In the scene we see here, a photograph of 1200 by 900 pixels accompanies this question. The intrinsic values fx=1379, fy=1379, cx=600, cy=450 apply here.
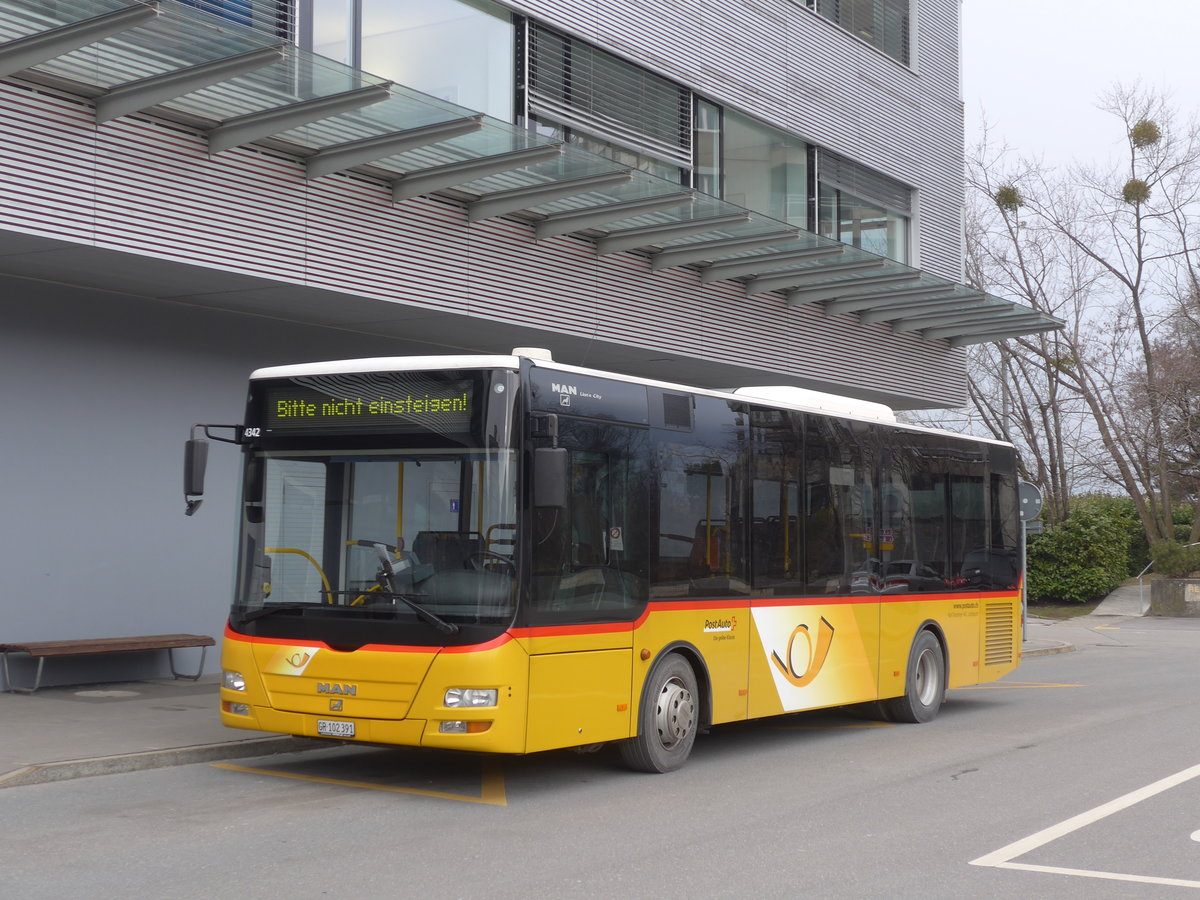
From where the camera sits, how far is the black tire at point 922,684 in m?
13.5

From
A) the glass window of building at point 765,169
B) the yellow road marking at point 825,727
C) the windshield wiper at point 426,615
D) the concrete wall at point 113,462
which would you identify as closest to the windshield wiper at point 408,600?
the windshield wiper at point 426,615

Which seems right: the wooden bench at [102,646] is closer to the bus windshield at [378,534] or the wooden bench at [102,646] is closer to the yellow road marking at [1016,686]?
the bus windshield at [378,534]

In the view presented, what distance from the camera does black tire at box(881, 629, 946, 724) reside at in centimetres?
1354

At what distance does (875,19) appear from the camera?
24078mm

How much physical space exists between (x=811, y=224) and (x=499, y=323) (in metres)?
8.13

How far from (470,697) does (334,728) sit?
1017mm

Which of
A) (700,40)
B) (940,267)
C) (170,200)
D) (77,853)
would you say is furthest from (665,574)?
(940,267)

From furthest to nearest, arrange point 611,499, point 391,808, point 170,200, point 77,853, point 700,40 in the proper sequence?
point 700,40, point 170,200, point 611,499, point 391,808, point 77,853

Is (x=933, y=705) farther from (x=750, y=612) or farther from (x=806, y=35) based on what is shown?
(x=806, y=35)

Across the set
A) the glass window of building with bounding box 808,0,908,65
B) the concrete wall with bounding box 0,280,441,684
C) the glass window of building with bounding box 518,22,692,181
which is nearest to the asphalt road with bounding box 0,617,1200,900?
the concrete wall with bounding box 0,280,441,684

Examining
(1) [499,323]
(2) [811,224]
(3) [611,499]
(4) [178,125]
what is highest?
(2) [811,224]

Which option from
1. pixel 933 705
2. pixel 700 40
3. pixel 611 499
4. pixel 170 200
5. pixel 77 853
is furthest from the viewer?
pixel 700 40

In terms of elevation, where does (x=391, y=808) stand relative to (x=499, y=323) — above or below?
below

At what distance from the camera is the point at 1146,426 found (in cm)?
4044
